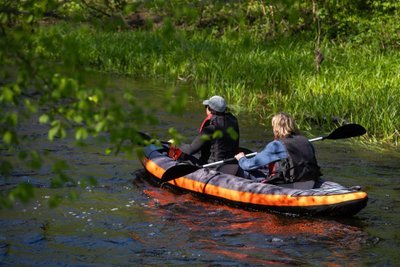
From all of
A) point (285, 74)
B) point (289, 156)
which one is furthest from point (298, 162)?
point (285, 74)

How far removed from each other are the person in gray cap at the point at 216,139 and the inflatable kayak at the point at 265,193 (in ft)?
0.80

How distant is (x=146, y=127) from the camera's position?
12.9 meters

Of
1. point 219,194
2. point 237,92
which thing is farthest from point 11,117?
point 237,92

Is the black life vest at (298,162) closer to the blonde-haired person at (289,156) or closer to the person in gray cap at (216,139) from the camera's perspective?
the blonde-haired person at (289,156)

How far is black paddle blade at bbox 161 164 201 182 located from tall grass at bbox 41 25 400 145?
1.72 m

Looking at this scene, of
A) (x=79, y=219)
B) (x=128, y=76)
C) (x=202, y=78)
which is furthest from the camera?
(x=128, y=76)

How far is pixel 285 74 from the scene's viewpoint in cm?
1498

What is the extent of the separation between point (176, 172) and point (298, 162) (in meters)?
1.50

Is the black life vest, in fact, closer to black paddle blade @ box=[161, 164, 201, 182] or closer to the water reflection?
the water reflection

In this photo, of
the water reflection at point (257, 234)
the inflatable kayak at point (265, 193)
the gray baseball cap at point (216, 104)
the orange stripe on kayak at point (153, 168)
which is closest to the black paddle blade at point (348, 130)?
the inflatable kayak at point (265, 193)

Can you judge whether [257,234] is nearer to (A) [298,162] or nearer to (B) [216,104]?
(A) [298,162]

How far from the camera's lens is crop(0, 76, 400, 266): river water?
22.5 feet

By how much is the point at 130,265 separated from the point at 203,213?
6.43 ft

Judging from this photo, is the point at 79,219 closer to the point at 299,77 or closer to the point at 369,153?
the point at 369,153
